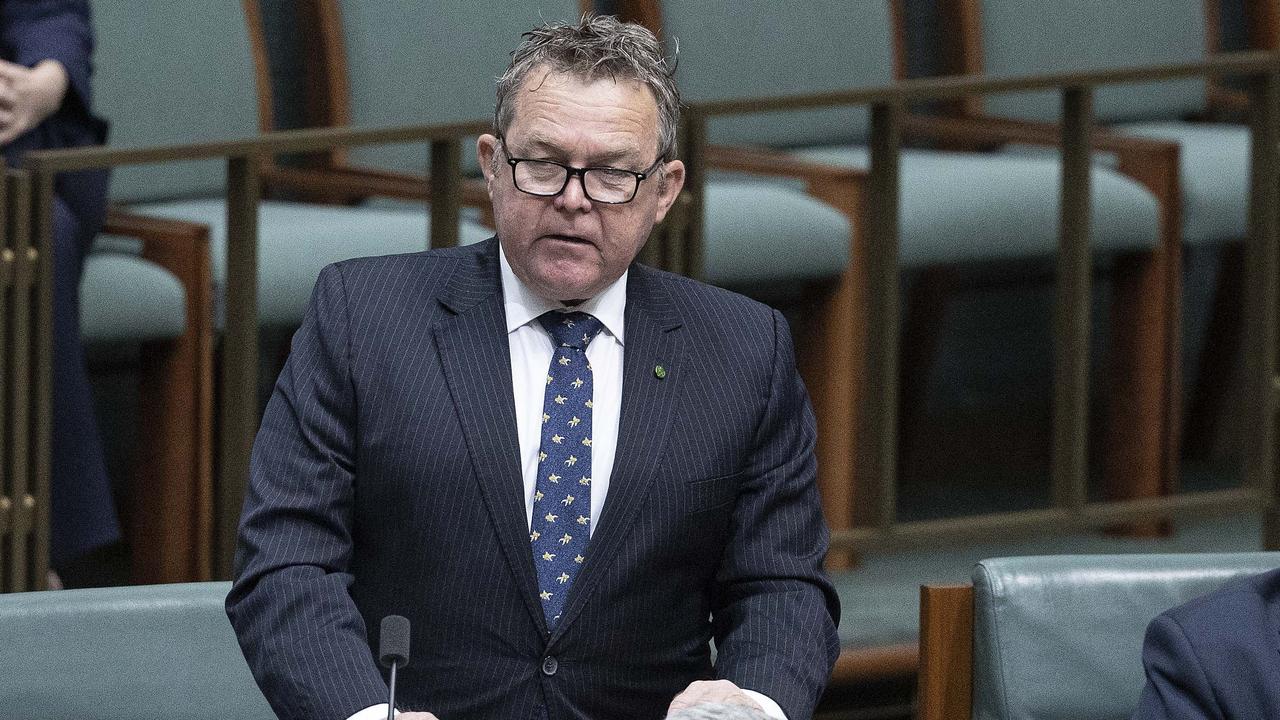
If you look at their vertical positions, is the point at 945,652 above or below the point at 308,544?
below

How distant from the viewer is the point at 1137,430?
255cm

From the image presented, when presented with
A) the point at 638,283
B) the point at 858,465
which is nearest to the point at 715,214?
the point at 858,465

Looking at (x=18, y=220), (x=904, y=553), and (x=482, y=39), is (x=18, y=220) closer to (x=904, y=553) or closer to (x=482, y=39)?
(x=482, y=39)

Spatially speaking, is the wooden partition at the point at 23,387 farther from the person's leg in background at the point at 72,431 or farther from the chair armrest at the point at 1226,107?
the chair armrest at the point at 1226,107

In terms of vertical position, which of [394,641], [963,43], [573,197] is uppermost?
[963,43]

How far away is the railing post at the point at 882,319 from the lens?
7.52 feet

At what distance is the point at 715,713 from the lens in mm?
1188

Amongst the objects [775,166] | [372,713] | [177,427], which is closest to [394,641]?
[372,713]

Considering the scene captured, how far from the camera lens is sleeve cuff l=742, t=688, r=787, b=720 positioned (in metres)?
1.26

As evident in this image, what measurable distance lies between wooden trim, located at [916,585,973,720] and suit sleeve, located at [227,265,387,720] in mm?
385

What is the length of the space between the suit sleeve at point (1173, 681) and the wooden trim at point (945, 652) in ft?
0.50

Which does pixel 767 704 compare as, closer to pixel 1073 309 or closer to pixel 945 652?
pixel 945 652

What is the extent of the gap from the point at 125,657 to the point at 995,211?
148cm

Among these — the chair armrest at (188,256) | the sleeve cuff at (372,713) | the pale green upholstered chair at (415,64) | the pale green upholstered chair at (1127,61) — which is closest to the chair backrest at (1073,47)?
the pale green upholstered chair at (1127,61)
